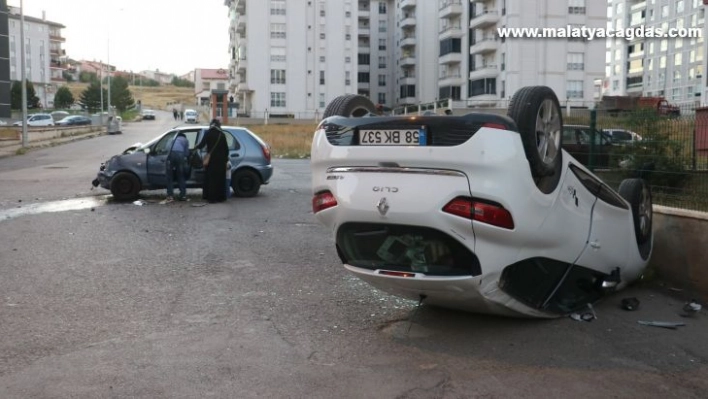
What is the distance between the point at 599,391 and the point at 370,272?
1.72 m

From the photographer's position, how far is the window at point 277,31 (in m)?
88.1

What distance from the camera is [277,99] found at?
8925 cm

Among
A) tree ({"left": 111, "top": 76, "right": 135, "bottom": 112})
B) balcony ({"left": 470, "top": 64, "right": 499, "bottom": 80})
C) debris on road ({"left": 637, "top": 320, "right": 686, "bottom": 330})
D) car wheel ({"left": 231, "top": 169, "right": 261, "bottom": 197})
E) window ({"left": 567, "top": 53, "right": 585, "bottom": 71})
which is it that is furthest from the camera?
tree ({"left": 111, "top": 76, "right": 135, "bottom": 112})

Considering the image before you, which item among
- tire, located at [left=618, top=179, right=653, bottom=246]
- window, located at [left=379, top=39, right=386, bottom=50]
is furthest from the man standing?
window, located at [left=379, top=39, right=386, bottom=50]

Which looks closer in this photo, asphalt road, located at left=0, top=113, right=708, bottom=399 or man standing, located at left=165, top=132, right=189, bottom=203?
asphalt road, located at left=0, top=113, right=708, bottom=399

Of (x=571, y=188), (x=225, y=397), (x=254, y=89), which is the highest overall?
(x=254, y=89)

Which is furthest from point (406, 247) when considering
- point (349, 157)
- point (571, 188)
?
point (571, 188)

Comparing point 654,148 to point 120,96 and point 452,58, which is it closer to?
point 452,58

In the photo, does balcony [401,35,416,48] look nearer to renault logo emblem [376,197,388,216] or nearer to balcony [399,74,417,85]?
balcony [399,74,417,85]

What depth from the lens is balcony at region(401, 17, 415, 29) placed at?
94812mm

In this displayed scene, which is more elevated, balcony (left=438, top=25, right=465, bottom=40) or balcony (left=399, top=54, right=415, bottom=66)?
balcony (left=438, top=25, right=465, bottom=40)

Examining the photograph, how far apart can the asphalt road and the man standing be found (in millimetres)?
4906

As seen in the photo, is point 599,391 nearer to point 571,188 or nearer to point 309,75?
point 571,188

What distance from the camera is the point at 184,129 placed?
47.9 ft
